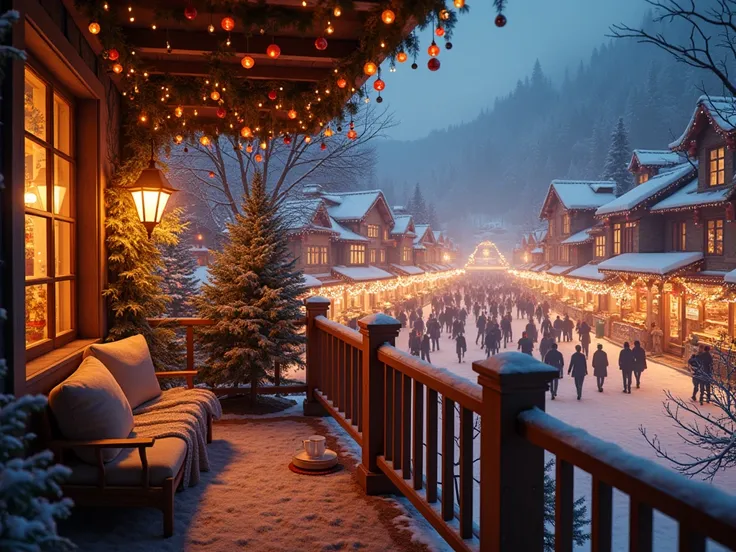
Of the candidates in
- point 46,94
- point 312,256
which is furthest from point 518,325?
point 46,94

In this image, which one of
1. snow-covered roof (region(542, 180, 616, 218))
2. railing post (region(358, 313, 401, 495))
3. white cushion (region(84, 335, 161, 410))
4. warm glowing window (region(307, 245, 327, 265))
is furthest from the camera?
snow-covered roof (region(542, 180, 616, 218))

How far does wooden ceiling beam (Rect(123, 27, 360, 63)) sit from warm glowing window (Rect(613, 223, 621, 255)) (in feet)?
88.8

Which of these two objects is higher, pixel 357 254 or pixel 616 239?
pixel 616 239

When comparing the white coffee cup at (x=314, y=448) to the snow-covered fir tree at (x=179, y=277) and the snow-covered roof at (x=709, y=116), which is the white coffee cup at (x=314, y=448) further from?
the snow-covered roof at (x=709, y=116)

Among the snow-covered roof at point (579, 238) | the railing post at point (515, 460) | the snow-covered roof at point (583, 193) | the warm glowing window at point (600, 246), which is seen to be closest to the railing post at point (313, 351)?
the railing post at point (515, 460)

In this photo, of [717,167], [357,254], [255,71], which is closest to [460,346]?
[717,167]

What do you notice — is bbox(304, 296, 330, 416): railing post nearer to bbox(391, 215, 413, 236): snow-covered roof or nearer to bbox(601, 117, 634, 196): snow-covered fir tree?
bbox(391, 215, 413, 236): snow-covered roof

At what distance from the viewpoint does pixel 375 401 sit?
4426 millimetres

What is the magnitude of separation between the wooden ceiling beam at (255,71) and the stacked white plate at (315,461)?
3.96m

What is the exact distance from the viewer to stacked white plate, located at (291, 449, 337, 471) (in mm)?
4809

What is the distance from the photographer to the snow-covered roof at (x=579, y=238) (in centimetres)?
3675

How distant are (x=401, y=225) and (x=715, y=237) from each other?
27.1 meters

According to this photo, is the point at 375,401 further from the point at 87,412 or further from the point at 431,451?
the point at 87,412

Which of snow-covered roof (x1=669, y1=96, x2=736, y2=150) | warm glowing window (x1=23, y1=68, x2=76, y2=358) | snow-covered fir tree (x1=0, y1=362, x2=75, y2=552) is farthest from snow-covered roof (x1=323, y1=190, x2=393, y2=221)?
snow-covered fir tree (x1=0, y1=362, x2=75, y2=552)
